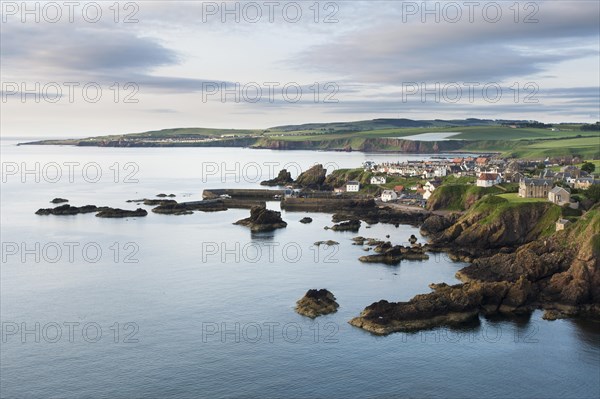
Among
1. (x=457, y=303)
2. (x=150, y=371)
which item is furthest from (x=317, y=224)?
(x=150, y=371)

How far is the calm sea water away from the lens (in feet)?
124

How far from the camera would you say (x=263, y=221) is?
91.5 meters

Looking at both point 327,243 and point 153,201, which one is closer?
point 327,243

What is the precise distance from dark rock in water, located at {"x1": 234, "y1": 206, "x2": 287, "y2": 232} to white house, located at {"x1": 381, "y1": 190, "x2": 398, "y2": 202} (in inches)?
1164

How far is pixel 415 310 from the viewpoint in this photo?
156 feet

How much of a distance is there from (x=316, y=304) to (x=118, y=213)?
208 ft

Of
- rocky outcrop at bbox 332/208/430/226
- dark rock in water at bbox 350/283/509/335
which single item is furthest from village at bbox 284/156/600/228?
dark rock in water at bbox 350/283/509/335

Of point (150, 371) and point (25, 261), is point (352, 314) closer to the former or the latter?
point (150, 371)

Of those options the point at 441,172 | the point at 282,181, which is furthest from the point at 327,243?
the point at 282,181

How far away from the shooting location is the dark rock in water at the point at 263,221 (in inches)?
3575

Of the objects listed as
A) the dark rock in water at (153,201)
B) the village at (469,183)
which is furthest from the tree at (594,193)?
the dark rock in water at (153,201)

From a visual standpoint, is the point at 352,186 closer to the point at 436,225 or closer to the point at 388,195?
the point at 388,195

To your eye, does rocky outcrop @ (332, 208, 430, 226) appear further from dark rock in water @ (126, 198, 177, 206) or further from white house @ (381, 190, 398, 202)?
dark rock in water @ (126, 198, 177, 206)

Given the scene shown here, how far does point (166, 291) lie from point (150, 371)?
17.9 m
